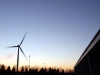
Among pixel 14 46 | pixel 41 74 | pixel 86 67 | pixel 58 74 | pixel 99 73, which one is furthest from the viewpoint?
pixel 58 74

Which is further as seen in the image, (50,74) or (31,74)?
(50,74)

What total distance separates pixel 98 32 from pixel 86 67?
53.6 feet

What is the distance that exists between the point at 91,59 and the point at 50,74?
8295cm

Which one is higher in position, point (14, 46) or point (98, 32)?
point (14, 46)

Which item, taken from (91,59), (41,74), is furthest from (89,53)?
(41,74)

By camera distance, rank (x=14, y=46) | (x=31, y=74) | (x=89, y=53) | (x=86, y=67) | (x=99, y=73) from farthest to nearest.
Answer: (x=31, y=74) → (x=14, y=46) → (x=86, y=67) → (x=89, y=53) → (x=99, y=73)

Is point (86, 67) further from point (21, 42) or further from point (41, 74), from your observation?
point (41, 74)

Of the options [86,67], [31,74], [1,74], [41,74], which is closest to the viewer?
[86,67]

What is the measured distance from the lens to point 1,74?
248ft

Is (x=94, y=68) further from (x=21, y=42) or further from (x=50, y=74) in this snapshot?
(x=50, y=74)

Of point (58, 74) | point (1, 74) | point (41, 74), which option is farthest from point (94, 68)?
point (58, 74)

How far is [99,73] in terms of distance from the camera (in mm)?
18766

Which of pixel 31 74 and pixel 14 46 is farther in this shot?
pixel 31 74

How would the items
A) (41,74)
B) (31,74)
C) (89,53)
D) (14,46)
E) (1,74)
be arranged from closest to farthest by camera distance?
1. (89,53)
2. (14,46)
3. (1,74)
4. (31,74)
5. (41,74)
